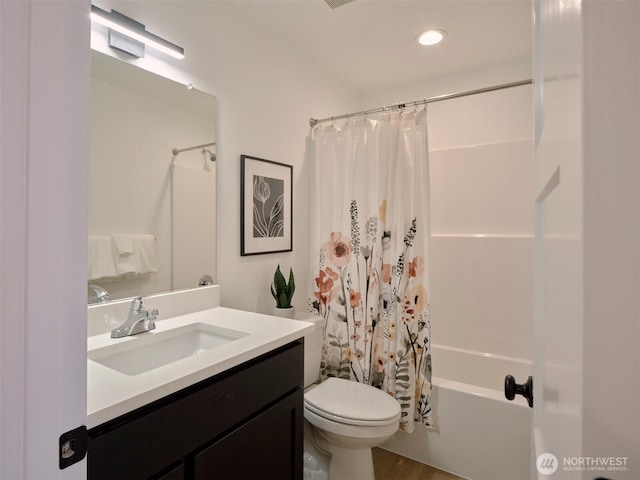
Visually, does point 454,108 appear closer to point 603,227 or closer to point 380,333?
point 380,333

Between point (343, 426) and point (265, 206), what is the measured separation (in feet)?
3.90

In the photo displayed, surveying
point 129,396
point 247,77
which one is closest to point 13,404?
point 129,396

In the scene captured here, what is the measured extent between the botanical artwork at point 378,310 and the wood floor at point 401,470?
217 mm

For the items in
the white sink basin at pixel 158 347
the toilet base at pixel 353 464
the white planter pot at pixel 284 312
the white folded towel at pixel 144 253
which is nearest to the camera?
the white sink basin at pixel 158 347

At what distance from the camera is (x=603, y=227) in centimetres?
25

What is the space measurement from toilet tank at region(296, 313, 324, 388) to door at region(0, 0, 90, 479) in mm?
1417

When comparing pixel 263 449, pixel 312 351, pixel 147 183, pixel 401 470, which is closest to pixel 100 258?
pixel 147 183

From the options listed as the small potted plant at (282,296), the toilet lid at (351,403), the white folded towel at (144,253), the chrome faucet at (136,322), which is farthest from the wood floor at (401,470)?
the white folded towel at (144,253)

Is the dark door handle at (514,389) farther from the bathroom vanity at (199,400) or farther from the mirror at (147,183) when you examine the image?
the mirror at (147,183)

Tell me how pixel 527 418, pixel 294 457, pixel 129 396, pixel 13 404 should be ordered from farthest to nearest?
pixel 527 418
pixel 294 457
pixel 129 396
pixel 13 404

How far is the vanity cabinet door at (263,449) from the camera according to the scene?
3.05ft

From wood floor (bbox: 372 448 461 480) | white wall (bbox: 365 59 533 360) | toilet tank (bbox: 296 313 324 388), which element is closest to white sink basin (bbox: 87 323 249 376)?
toilet tank (bbox: 296 313 324 388)

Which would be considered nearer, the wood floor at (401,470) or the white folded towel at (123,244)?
the white folded towel at (123,244)

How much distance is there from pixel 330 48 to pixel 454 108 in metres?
1.08
